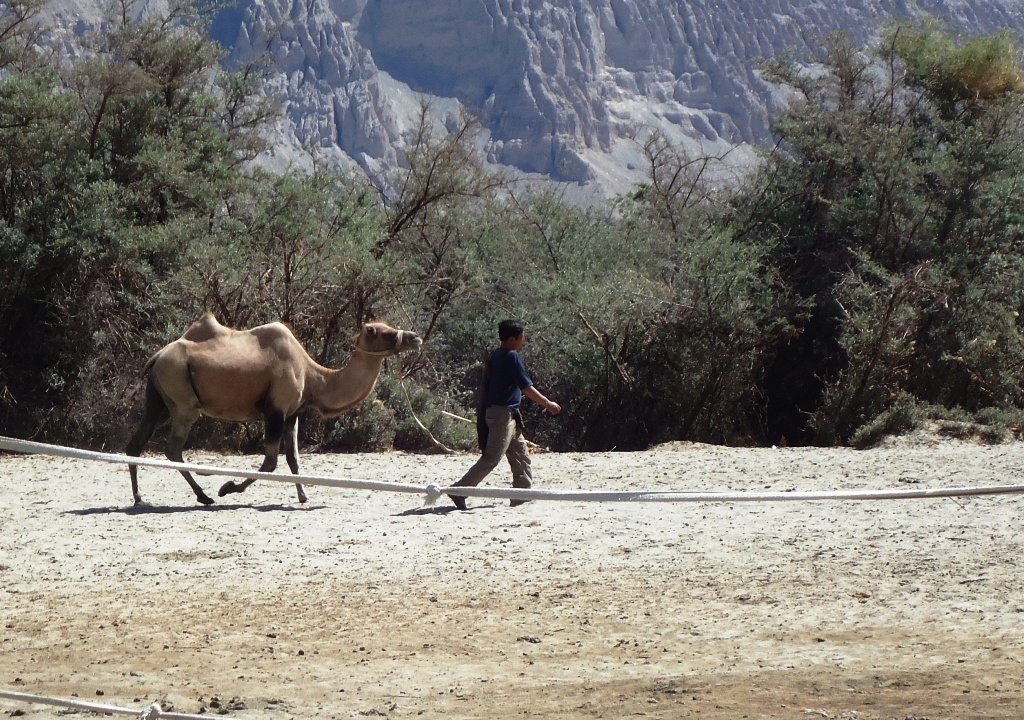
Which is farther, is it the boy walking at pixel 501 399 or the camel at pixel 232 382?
the camel at pixel 232 382

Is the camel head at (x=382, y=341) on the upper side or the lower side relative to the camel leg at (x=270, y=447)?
upper

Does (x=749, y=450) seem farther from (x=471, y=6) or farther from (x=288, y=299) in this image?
(x=471, y=6)

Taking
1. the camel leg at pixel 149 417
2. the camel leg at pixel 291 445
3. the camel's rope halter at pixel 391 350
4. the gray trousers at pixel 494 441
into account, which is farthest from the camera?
the camel's rope halter at pixel 391 350

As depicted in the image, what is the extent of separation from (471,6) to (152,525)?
104 m

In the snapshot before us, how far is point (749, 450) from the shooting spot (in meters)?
15.3

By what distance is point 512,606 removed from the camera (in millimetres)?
7980

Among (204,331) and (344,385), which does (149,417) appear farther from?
(344,385)

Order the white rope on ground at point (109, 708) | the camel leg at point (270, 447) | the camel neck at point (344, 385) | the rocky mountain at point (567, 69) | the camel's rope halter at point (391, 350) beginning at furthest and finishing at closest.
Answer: the rocky mountain at point (567, 69)
the camel neck at point (344, 385)
the camel's rope halter at point (391, 350)
the camel leg at point (270, 447)
the white rope on ground at point (109, 708)

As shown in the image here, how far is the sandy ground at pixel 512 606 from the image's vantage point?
6.16 m

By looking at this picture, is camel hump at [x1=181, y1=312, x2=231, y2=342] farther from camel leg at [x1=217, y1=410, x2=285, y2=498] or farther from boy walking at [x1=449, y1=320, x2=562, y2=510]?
boy walking at [x1=449, y1=320, x2=562, y2=510]

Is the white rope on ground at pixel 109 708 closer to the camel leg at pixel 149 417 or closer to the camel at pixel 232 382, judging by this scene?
the camel at pixel 232 382

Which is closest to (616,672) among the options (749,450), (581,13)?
(749,450)

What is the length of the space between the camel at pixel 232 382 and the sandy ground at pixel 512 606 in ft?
1.77

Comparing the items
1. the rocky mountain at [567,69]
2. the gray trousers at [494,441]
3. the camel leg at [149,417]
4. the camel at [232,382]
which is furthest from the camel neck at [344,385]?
the rocky mountain at [567,69]
